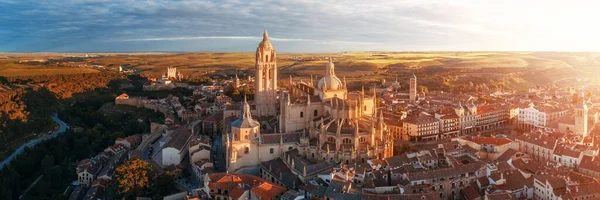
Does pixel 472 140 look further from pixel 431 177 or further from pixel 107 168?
pixel 107 168

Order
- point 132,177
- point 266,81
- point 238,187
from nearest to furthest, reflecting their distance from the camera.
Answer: point 238,187 → point 132,177 → point 266,81

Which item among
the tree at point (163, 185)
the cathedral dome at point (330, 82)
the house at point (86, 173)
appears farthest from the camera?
the house at point (86, 173)

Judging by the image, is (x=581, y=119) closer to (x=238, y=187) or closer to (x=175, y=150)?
(x=238, y=187)

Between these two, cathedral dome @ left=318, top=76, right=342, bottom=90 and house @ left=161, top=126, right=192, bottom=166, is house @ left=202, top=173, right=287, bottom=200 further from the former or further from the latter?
cathedral dome @ left=318, top=76, right=342, bottom=90

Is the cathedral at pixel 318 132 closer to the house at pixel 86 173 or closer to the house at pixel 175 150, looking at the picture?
the house at pixel 175 150

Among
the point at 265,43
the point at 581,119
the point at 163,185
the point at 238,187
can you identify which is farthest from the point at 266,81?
the point at 581,119

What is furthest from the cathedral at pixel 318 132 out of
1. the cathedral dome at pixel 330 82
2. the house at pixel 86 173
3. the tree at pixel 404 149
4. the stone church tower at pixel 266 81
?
the house at pixel 86 173
